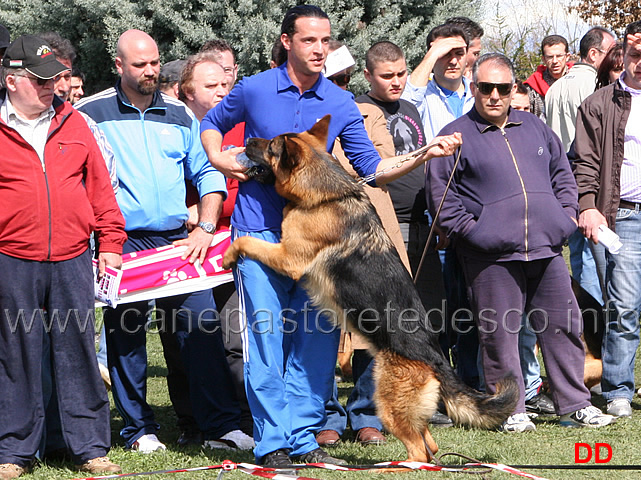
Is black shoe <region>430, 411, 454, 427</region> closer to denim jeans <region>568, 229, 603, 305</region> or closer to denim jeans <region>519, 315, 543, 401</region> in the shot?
denim jeans <region>519, 315, 543, 401</region>

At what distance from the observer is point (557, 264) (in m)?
5.30

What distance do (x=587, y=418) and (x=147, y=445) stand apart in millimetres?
2894

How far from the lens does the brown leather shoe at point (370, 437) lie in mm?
5113

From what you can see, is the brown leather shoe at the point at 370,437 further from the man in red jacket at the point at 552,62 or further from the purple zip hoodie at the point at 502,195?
the man in red jacket at the point at 552,62

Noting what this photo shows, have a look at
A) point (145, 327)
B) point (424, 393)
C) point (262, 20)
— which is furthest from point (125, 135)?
point (262, 20)

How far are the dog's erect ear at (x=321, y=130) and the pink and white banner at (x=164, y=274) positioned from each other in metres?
1.04

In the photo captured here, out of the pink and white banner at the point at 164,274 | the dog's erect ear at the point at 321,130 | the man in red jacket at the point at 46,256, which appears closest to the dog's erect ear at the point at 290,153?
the dog's erect ear at the point at 321,130

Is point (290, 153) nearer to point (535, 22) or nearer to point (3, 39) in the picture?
point (3, 39)

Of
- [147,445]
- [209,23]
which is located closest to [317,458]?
Result: [147,445]

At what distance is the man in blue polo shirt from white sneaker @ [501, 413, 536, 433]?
139 centimetres

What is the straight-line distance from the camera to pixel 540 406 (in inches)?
233

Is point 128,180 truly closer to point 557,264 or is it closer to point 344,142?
point 344,142

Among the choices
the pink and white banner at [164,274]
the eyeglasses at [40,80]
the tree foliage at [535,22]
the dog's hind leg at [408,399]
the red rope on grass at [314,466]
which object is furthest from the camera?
the tree foliage at [535,22]

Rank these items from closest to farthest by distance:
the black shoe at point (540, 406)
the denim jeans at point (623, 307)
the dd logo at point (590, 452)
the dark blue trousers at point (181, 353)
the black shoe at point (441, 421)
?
1. the dd logo at point (590, 452)
2. the dark blue trousers at point (181, 353)
3. the black shoe at point (441, 421)
4. the denim jeans at point (623, 307)
5. the black shoe at point (540, 406)
